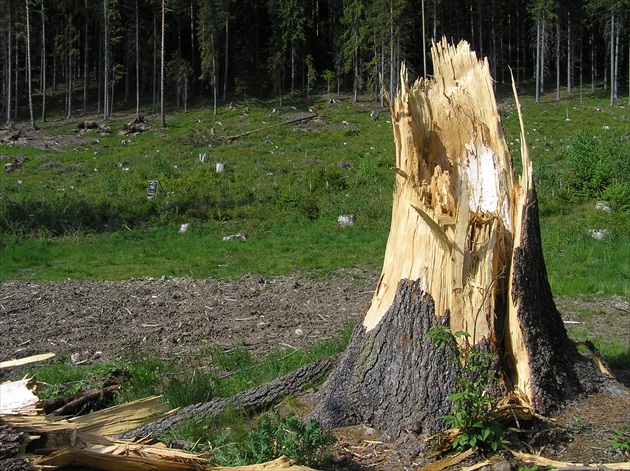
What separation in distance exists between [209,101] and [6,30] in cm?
1592

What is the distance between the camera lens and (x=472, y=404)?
3.98m

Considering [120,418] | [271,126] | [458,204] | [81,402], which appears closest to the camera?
[120,418]

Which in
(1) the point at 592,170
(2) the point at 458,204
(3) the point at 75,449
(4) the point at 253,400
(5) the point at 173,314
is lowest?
(5) the point at 173,314

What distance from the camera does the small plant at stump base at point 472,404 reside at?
393cm

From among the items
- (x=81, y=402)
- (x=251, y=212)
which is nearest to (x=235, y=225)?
(x=251, y=212)

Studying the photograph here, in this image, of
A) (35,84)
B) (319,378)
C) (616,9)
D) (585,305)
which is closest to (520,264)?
(319,378)

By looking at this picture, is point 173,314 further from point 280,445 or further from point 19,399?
point 280,445

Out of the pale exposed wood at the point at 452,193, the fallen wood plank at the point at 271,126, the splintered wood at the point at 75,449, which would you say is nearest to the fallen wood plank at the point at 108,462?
the splintered wood at the point at 75,449

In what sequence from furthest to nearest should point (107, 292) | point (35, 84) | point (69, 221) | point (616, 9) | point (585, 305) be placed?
point (35, 84)
point (616, 9)
point (69, 221)
point (107, 292)
point (585, 305)

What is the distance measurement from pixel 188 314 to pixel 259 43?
174 ft

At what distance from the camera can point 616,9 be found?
149 feet

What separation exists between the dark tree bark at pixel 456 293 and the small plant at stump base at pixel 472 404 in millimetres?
114

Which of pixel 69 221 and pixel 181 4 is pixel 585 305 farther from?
pixel 181 4

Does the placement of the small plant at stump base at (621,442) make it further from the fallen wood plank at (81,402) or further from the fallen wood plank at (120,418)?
the fallen wood plank at (81,402)
